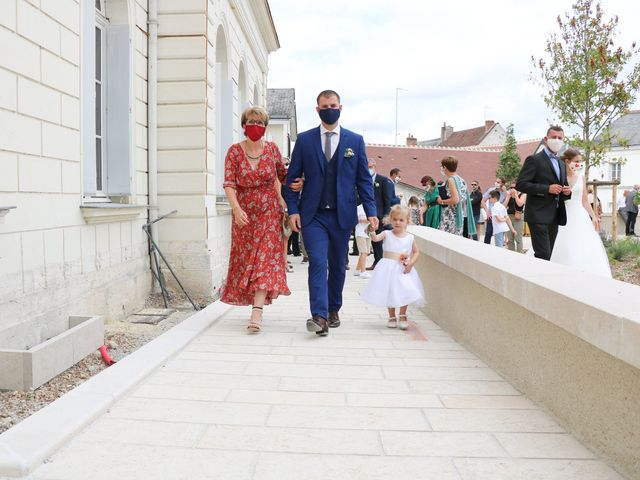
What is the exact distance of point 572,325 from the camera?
10.2 feet

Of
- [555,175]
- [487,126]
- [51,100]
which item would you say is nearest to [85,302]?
[51,100]

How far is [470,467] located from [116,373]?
232 centimetres

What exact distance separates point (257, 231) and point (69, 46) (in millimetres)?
2336

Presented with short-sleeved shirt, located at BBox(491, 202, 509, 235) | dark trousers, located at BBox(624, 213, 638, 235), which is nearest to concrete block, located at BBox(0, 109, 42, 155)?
short-sleeved shirt, located at BBox(491, 202, 509, 235)

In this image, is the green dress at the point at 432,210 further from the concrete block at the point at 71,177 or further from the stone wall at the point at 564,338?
the concrete block at the point at 71,177

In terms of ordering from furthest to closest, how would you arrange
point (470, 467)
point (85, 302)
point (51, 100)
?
point (85, 302) < point (51, 100) < point (470, 467)

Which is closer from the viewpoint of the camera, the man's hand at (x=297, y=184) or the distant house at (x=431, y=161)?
the man's hand at (x=297, y=184)

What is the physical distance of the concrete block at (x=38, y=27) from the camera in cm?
523

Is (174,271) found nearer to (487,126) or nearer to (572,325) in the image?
(572,325)

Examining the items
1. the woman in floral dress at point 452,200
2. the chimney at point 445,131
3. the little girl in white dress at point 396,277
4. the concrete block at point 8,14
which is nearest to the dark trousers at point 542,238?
the woman in floral dress at point 452,200

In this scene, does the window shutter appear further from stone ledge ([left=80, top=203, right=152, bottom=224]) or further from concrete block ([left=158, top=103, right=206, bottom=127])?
concrete block ([left=158, top=103, right=206, bottom=127])

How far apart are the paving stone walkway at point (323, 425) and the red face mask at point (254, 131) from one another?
187 centimetres

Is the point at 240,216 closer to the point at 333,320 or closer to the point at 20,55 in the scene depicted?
the point at 333,320

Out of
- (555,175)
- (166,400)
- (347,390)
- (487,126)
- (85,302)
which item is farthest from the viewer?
(487,126)
